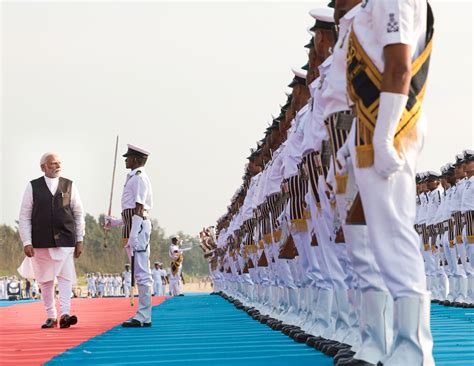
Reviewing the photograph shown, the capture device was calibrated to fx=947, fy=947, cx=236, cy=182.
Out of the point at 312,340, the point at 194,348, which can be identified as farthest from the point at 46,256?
the point at 312,340

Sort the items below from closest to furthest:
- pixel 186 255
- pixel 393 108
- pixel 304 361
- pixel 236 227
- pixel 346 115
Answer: pixel 393 108
pixel 346 115
pixel 304 361
pixel 236 227
pixel 186 255

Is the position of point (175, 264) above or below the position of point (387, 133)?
above

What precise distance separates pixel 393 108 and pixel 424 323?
1.07 metres

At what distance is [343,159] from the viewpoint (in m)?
5.48

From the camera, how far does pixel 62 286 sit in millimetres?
11859

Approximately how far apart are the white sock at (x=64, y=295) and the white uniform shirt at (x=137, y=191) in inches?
51.1

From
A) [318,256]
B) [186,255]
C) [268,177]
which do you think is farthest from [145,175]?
[186,255]

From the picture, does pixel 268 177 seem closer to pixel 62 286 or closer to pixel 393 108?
pixel 62 286

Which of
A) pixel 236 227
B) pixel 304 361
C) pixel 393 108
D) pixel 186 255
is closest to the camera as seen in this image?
pixel 393 108

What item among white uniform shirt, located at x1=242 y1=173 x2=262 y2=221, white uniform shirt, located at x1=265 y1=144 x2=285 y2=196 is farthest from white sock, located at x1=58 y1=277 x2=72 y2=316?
white uniform shirt, located at x1=242 y1=173 x2=262 y2=221

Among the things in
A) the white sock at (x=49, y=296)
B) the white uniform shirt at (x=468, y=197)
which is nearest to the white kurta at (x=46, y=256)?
the white sock at (x=49, y=296)

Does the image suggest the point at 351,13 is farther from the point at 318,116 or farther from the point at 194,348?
the point at 194,348

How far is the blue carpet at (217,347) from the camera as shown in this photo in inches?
259

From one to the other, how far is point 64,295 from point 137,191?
5.49 ft
